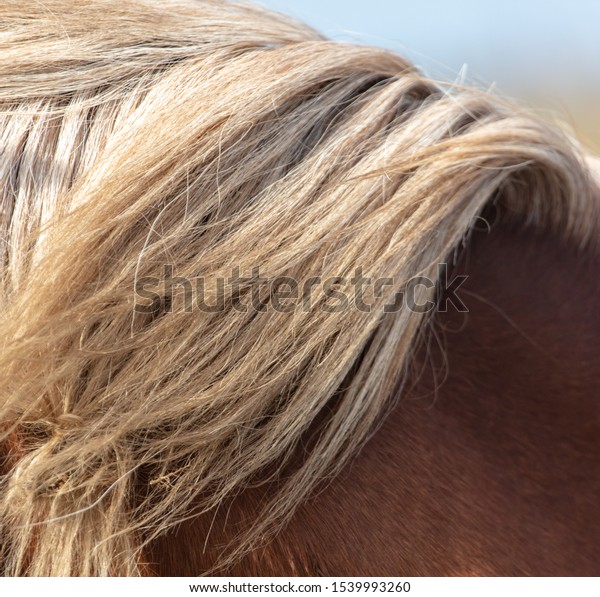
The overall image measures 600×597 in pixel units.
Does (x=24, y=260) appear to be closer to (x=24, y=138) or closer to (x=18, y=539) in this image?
(x=24, y=138)

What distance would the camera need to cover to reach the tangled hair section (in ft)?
1.71

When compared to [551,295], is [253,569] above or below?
below

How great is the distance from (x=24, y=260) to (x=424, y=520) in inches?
17.6

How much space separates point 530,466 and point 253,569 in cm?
30

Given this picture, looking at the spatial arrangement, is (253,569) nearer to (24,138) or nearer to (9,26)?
(24,138)

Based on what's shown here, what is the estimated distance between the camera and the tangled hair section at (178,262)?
20.5 inches

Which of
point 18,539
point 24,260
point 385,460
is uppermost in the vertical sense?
point 24,260

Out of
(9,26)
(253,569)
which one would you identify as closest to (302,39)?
(9,26)

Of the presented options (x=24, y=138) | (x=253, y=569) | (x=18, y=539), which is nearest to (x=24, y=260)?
(x=24, y=138)

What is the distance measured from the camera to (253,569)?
1.89 ft

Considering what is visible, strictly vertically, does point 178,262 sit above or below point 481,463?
above

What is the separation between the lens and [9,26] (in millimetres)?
604

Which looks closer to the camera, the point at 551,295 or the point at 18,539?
the point at 18,539

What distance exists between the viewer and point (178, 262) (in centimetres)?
53
